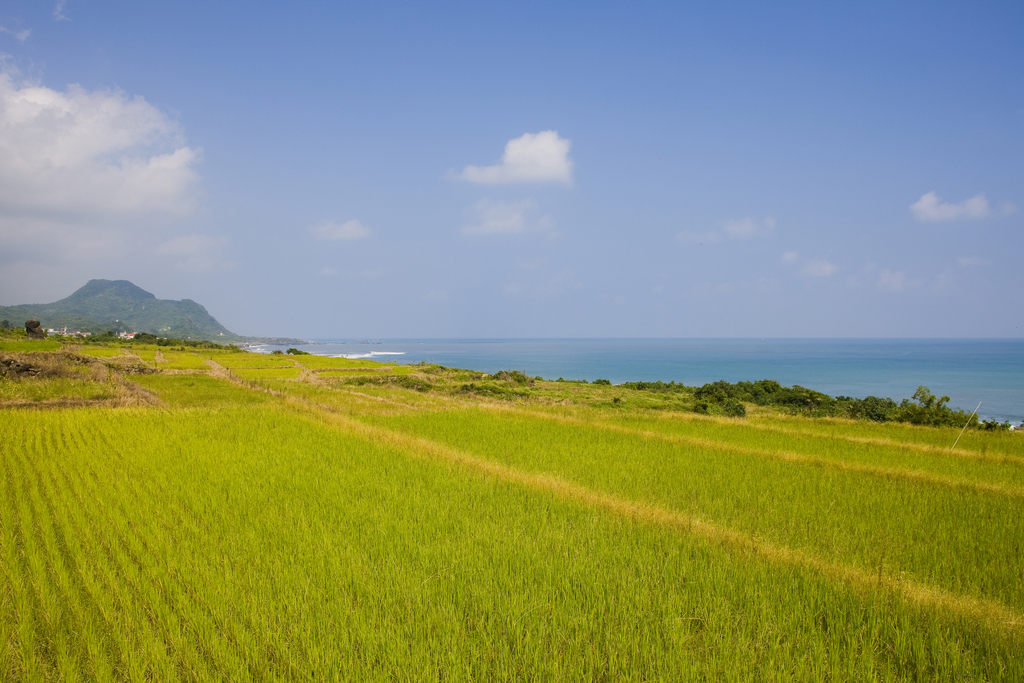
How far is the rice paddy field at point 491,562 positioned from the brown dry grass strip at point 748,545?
0.03m

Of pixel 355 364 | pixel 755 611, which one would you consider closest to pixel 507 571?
pixel 755 611

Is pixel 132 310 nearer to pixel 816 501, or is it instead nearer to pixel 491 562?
pixel 491 562

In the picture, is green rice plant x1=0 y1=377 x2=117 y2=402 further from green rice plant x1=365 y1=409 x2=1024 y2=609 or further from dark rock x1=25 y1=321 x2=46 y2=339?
dark rock x1=25 y1=321 x2=46 y2=339

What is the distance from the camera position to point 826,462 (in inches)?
313

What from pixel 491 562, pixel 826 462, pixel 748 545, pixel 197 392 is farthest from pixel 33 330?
pixel 826 462

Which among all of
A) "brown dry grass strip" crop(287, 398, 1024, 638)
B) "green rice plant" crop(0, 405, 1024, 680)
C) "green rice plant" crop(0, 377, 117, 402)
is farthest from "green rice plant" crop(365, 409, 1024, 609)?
"green rice plant" crop(0, 377, 117, 402)

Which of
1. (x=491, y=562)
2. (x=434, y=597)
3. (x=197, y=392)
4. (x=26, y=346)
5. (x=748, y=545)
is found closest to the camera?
(x=434, y=597)

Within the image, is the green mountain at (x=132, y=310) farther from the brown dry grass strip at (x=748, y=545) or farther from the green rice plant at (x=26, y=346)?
the brown dry grass strip at (x=748, y=545)

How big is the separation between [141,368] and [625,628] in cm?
2805

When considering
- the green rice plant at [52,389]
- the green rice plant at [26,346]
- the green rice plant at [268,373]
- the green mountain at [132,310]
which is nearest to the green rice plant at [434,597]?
the green rice plant at [52,389]

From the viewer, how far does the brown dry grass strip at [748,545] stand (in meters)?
3.11

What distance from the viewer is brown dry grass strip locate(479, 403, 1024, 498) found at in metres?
6.47

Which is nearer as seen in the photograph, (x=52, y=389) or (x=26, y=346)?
(x=52, y=389)

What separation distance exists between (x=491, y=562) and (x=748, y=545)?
232 centimetres
